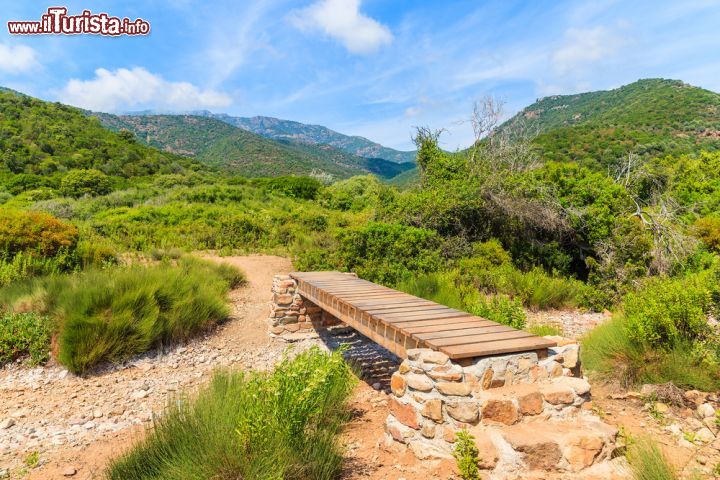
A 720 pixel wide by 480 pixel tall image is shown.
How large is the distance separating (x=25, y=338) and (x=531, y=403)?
226 inches

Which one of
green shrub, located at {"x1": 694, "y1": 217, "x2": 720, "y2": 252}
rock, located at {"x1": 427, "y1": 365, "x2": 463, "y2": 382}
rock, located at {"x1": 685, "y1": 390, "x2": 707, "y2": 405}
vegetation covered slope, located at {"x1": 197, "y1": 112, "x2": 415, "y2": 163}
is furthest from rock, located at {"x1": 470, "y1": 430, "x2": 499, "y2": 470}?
vegetation covered slope, located at {"x1": 197, "y1": 112, "x2": 415, "y2": 163}

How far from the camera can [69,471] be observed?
2.98 metres

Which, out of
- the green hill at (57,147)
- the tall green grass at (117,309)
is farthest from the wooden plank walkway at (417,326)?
the green hill at (57,147)

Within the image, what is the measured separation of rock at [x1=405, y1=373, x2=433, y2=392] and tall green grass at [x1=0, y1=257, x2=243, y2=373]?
3.94 m

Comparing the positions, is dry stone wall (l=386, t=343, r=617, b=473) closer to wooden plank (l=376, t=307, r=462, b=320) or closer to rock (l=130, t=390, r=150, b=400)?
wooden plank (l=376, t=307, r=462, b=320)

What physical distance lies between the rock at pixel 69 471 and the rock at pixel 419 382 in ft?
8.09

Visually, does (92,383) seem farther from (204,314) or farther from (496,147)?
(496,147)

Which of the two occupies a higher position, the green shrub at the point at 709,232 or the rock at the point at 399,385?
the green shrub at the point at 709,232

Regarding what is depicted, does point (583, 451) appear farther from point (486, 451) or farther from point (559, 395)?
point (486, 451)

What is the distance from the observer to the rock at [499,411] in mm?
2596

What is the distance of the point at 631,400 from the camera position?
3.58 m

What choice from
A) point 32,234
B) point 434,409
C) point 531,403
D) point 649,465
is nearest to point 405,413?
point 434,409

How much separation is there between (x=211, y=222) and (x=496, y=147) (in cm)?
950

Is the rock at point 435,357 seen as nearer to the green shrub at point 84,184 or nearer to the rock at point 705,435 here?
the rock at point 705,435
